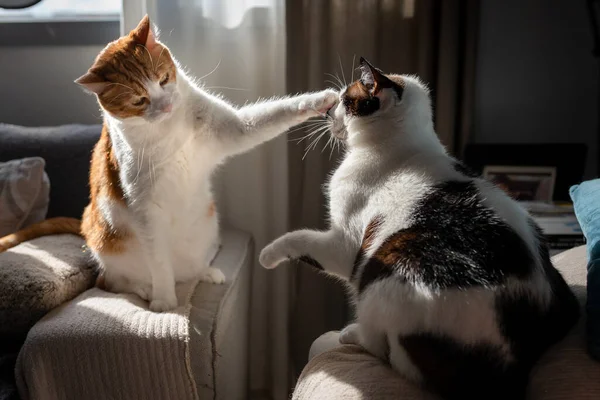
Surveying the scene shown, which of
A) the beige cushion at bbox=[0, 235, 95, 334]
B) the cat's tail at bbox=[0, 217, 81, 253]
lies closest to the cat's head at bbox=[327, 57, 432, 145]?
the beige cushion at bbox=[0, 235, 95, 334]

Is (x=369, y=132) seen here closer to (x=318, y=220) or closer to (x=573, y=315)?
(x=573, y=315)

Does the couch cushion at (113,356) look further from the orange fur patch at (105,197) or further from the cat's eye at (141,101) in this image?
the cat's eye at (141,101)

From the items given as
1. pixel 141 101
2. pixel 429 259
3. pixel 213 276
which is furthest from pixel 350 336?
pixel 141 101

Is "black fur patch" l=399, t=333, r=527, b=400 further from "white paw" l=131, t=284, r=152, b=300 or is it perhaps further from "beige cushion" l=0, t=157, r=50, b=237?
"beige cushion" l=0, t=157, r=50, b=237

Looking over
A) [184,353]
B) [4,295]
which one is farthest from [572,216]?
[4,295]

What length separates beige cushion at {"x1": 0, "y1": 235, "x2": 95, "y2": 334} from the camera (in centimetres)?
115

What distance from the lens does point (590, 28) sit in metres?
1.79

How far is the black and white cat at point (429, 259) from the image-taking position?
82cm

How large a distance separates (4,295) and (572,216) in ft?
4.93

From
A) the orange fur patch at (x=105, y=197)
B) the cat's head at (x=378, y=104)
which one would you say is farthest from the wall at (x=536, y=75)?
the orange fur patch at (x=105, y=197)

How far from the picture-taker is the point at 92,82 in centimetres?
111

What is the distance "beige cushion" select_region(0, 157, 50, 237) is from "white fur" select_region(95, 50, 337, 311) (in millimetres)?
374

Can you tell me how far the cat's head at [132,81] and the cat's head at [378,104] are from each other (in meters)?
0.42

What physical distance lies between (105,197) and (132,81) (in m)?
0.33
